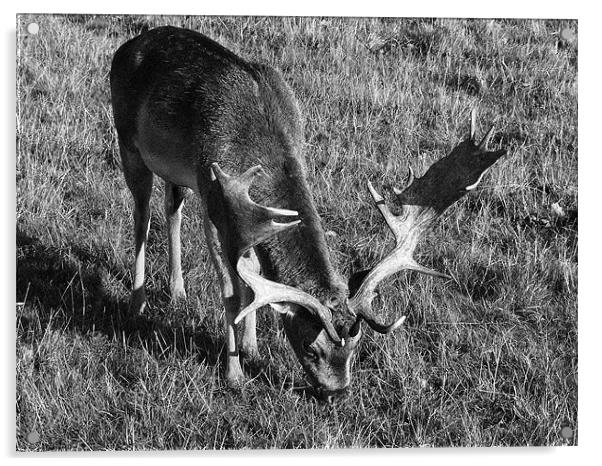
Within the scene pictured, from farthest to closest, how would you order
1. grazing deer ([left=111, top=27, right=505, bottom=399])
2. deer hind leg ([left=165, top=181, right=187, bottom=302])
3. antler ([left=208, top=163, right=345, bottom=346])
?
deer hind leg ([left=165, top=181, right=187, bottom=302]) → grazing deer ([left=111, top=27, right=505, bottom=399]) → antler ([left=208, top=163, right=345, bottom=346])

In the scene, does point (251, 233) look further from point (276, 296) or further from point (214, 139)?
point (214, 139)

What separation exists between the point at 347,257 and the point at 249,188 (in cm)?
69

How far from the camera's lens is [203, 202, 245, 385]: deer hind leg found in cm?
487

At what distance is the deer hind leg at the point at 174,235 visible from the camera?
5156 mm

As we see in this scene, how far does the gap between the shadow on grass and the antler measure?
74 centimetres

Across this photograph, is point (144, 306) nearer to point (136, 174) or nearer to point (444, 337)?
point (136, 174)

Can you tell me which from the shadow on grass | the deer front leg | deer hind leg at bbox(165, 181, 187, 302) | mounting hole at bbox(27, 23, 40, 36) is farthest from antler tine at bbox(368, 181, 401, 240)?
mounting hole at bbox(27, 23, 40, 36)

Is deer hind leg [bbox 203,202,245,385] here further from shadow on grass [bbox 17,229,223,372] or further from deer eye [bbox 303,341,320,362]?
deer eye [bbox 303,341,320,362]

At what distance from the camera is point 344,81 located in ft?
16.9

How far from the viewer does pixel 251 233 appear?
4.28m

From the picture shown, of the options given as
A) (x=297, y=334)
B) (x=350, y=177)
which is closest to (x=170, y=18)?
(x=350, y=177)

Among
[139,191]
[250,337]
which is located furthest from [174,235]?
[250,337]

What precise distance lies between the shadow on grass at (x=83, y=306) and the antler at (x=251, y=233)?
2.43 ft

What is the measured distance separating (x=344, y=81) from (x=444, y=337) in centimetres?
118
